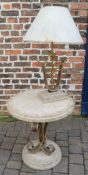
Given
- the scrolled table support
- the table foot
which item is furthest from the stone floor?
the scrolled table support

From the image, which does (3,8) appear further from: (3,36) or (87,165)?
(87,165)

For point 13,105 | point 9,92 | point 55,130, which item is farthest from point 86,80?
point 13,105

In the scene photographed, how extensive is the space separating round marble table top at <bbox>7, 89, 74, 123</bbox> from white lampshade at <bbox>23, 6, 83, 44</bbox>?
0.68m

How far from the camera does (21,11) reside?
3863mm

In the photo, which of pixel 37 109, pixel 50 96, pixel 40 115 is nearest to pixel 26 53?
pixel 50 96

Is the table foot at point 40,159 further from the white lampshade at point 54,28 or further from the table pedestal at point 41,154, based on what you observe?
the white lampshade at point 54,28

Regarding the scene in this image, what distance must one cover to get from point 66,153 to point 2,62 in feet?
5.00

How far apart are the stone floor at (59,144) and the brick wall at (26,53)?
0.34 metres

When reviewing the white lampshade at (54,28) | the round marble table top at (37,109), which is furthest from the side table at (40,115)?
the white lampshade at (54,28)

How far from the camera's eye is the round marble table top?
2881mm

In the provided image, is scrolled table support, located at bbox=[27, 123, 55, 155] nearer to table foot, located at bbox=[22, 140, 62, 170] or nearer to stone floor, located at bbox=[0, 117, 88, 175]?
table foot, located at bbox=[22, 140, 62, 170]

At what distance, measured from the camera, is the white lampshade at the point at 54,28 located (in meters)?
2.76

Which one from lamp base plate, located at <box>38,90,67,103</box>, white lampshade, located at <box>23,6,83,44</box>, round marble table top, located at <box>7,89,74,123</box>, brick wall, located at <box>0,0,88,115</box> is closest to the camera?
white lampshade, located at <box>23,6,83,44</box>

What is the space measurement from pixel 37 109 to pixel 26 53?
1276mm
